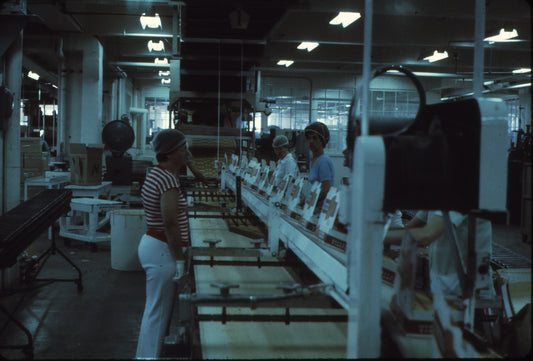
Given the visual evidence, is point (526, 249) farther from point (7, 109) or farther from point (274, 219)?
point (7, 109)

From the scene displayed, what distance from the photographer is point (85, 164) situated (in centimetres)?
770

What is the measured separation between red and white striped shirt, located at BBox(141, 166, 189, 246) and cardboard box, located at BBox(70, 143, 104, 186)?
16.1 feet

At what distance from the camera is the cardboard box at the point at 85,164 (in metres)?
7.72

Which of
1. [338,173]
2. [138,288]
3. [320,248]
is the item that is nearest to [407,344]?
[320,248]

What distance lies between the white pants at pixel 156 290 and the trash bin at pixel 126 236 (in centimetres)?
287

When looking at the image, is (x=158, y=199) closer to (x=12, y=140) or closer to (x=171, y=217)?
(x=171, y=217)

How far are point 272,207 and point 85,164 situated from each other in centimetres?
563

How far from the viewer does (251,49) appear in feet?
20.4

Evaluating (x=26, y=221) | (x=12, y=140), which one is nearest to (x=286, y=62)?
(x=12, y=140)

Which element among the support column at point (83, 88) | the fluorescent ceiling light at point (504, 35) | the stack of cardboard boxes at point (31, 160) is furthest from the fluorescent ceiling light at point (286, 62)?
the stack of cardboard boxes at point (31, 160)

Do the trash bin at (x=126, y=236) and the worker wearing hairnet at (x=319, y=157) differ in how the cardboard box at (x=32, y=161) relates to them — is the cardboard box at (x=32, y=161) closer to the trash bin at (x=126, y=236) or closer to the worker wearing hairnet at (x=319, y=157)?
the trash bin at (x=126, y=236)

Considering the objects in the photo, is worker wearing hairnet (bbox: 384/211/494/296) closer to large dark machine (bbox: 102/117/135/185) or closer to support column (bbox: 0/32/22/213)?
support column (bbox: 0/32/22/213)

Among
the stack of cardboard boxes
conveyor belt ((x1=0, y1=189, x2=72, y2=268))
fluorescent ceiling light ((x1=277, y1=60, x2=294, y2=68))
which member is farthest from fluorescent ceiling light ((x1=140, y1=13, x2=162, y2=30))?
fluorescent ceiling light ((x1=277, y1=60, x2=294, y2=68))

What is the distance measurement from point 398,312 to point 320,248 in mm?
627
